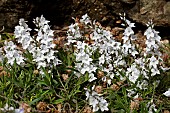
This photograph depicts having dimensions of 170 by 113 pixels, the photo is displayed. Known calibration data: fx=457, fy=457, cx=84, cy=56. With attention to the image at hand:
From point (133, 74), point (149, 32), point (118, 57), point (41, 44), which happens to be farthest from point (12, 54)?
point (149, 32)

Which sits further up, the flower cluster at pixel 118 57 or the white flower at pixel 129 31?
the white flower at pixel 129 31

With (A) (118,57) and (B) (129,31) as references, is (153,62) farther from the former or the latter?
(A) (118,57)

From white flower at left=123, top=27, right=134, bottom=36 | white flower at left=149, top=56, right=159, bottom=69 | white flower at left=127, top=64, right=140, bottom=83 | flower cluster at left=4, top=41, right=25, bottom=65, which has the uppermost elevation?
white flower at left=123, top=27, right=134, bottom=36

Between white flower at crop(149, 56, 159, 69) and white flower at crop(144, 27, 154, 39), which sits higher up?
white flower at crop(144, 27, 154, 39)

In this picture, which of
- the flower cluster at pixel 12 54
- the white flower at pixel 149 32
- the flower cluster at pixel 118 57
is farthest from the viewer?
the flower cluster at pixel 12 54

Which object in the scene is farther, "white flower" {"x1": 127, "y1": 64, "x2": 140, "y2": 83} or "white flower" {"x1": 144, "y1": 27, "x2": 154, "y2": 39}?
"white flower" {"x1": 127, "y1": 64, "x2": 140, "y2": 83}

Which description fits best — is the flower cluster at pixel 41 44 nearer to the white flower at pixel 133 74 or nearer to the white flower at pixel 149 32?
the white flower at pixel 133 74

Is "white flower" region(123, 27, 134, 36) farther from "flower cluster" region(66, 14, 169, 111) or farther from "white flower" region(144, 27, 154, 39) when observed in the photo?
"white flower" region(144, 27, 154, 39)

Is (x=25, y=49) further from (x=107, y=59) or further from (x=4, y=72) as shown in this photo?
(x=107, y=59)

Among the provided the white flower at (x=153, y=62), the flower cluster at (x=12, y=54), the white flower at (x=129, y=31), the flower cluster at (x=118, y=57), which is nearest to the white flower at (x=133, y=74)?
the flower cluster at (x=118, y=57)

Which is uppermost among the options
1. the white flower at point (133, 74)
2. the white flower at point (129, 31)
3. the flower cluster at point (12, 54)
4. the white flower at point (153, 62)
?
the white flower at point (129, 31)

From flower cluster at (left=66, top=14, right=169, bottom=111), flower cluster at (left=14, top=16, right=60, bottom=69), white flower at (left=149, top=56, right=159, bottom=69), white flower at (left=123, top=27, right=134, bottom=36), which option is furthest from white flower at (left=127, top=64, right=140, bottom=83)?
flower cluster at (left=14, top=16, right=60, bottom=69)

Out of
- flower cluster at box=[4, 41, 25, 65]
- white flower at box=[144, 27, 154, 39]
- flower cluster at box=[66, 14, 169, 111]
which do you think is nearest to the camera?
white flower at box=[144, 27, 154, 39]
